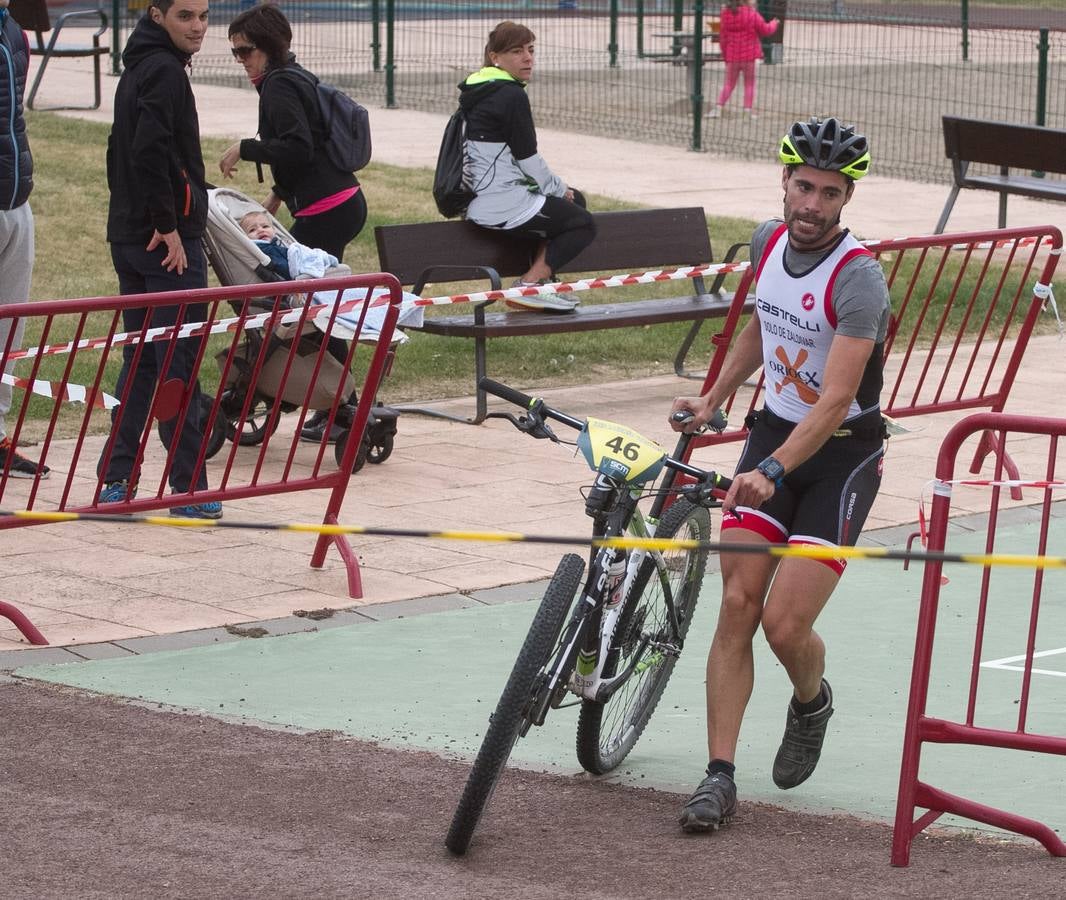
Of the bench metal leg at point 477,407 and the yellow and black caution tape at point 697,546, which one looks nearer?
the yellow and black caution tape at point 697,546

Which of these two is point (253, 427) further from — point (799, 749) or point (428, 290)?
point (799, 749)

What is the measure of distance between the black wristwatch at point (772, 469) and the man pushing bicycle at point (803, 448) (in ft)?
0.09

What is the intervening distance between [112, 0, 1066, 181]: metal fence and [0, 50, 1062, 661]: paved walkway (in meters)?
10.2

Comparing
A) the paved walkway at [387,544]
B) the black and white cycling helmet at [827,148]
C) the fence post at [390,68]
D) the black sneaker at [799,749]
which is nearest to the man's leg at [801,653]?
the black sneaker at [799,749]

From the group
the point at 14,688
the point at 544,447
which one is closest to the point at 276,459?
the point at 544,447

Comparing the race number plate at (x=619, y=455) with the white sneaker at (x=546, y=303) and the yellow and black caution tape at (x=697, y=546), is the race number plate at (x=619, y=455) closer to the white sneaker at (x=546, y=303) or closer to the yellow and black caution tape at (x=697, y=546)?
the yellow and black caution tape at (x=697, y=546)

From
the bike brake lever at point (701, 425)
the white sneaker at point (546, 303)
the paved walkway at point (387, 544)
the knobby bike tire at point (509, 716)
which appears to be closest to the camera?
the knobby bike tire at point (509, 716)

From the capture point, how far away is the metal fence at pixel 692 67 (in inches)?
898

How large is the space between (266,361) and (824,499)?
4508mm

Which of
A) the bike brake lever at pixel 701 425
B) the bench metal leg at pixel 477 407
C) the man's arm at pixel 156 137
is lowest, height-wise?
the bench metal leg at pixel 477 407

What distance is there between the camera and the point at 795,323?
5523 millimetres

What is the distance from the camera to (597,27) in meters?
31.7

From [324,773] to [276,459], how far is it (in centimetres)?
422

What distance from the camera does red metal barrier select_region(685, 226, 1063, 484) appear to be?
9250 mm
